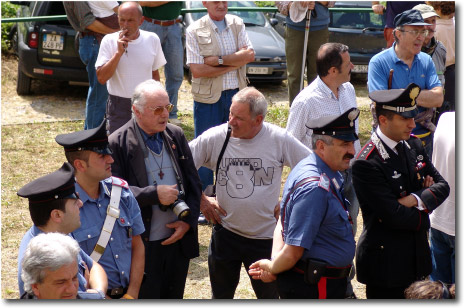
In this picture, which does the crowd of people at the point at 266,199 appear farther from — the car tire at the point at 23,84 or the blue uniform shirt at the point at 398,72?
the car tire at the point at 23,84

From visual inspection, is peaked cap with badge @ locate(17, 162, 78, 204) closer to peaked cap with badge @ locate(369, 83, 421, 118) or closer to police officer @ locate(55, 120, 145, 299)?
police officer @ locate(55, 120, 145, 299)

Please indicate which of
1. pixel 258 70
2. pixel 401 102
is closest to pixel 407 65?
pixel 401 102

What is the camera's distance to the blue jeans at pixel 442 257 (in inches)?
213

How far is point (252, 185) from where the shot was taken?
5.49 metres

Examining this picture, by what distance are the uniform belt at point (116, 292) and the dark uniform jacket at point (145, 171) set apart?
0.64 metres

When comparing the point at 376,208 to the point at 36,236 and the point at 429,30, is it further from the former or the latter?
the point at 429,30

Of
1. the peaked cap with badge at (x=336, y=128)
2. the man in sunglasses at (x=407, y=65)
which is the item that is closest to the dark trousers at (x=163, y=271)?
the peaked cap with badge at (x=336, y=128)

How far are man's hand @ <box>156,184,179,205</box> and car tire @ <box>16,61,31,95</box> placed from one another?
6902 mm

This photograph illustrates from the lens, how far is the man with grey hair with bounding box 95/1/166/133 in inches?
291

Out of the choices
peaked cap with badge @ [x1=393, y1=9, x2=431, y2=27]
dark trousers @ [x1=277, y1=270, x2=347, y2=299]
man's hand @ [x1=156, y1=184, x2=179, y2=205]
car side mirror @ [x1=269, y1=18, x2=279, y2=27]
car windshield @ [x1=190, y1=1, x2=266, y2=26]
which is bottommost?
dark trousers @ [x1=277, y1=270, x2=347, y2=299]

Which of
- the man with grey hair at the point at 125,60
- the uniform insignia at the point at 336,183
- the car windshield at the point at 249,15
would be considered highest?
the car windshield at the point at 249,15

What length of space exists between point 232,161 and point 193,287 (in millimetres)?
1506

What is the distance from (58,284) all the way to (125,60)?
415 centimetres

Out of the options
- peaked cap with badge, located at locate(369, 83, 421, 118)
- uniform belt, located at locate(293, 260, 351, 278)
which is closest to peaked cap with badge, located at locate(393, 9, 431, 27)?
peaked cap with badge, located at locate(369, 83, 421, 118)
